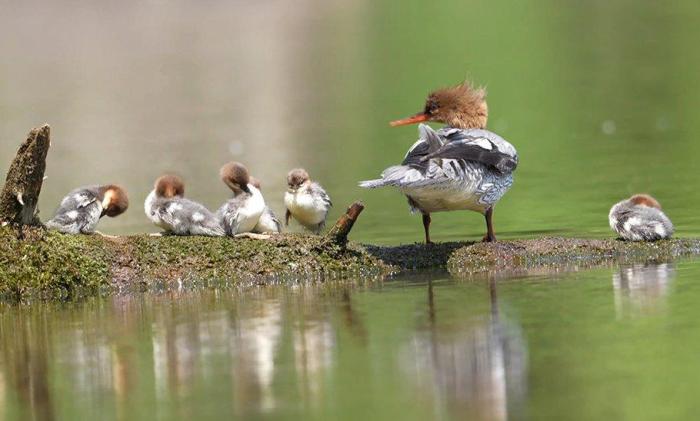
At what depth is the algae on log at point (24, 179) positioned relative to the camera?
11.9 metres

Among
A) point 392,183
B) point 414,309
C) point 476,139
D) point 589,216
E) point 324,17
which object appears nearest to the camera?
point 414,309

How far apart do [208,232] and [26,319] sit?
195 cm

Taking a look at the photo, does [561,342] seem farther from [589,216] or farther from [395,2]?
[395,2]

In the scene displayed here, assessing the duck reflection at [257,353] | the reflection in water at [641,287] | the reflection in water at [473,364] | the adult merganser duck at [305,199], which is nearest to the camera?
the reflection in water at [473,364]

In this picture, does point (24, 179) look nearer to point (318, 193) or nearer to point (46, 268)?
point (46, 268)

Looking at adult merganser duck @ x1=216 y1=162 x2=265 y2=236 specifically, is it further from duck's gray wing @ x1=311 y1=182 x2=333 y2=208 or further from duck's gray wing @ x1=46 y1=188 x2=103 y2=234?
duck's gray wing @ x1=46 y1=188 x2=103 y2=234

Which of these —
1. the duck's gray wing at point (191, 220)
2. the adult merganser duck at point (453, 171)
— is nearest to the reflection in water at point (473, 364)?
the adult merganser duck at point (453, 171)

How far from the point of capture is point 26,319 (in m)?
11.3

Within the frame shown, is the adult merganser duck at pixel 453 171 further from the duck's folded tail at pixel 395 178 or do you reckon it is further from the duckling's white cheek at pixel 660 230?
the duckling's white cheek at pixel 660 230

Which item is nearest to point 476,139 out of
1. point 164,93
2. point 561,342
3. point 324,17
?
point 561,342

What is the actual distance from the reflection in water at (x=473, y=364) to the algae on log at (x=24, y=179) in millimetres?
3578

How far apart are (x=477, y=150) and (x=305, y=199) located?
1963 mm

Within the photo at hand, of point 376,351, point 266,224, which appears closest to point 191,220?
point 266,224

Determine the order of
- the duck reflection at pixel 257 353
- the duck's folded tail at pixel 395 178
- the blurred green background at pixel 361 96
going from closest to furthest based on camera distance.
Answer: the duck reflection at pixel 257 353, the duck's folded tail at pixel 395 178, the blurred green background at pixel 361 96
